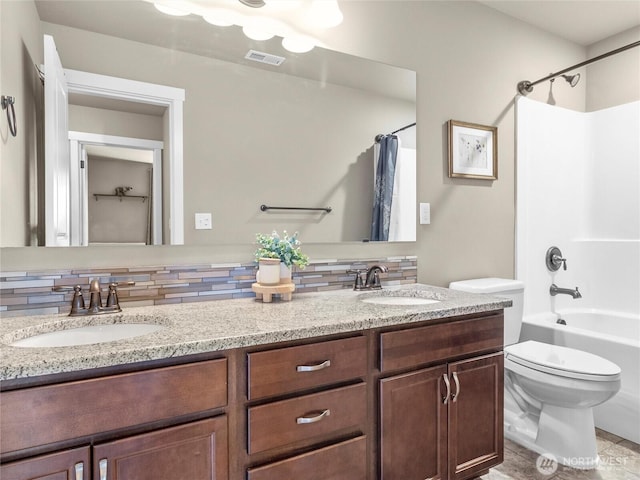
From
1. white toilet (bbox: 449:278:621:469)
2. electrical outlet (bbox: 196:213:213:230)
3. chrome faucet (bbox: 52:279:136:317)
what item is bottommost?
white toilet (bbox: 449:278:621:469)

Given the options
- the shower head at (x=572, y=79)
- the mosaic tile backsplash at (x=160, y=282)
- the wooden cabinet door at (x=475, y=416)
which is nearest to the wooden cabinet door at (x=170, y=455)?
the mosaic tile backsplash at (x=160, y=282)

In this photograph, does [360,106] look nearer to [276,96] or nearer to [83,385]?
[276,96]

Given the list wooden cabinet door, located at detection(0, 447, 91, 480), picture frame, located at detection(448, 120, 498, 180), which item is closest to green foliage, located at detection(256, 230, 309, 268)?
wooden cabinet door, located at detection(0, 447, 91, 480)

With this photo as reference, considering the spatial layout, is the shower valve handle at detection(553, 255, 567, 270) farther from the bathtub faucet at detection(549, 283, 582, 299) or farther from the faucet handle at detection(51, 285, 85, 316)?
the faucet handle at detection(51, 285, 85, 316)

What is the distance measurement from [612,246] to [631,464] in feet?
5.09

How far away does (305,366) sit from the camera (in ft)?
3.86

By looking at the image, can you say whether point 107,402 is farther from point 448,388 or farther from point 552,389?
point 552,389

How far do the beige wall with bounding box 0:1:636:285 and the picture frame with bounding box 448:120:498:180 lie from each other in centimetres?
5

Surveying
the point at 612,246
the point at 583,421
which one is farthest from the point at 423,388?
the point at 612,246

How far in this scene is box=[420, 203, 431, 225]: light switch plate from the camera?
219 centimetres

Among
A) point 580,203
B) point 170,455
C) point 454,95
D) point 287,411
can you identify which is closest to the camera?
point 170,455

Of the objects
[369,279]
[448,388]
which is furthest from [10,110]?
[448,388]

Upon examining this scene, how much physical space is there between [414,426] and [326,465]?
37 cm

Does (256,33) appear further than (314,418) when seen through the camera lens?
Yes
